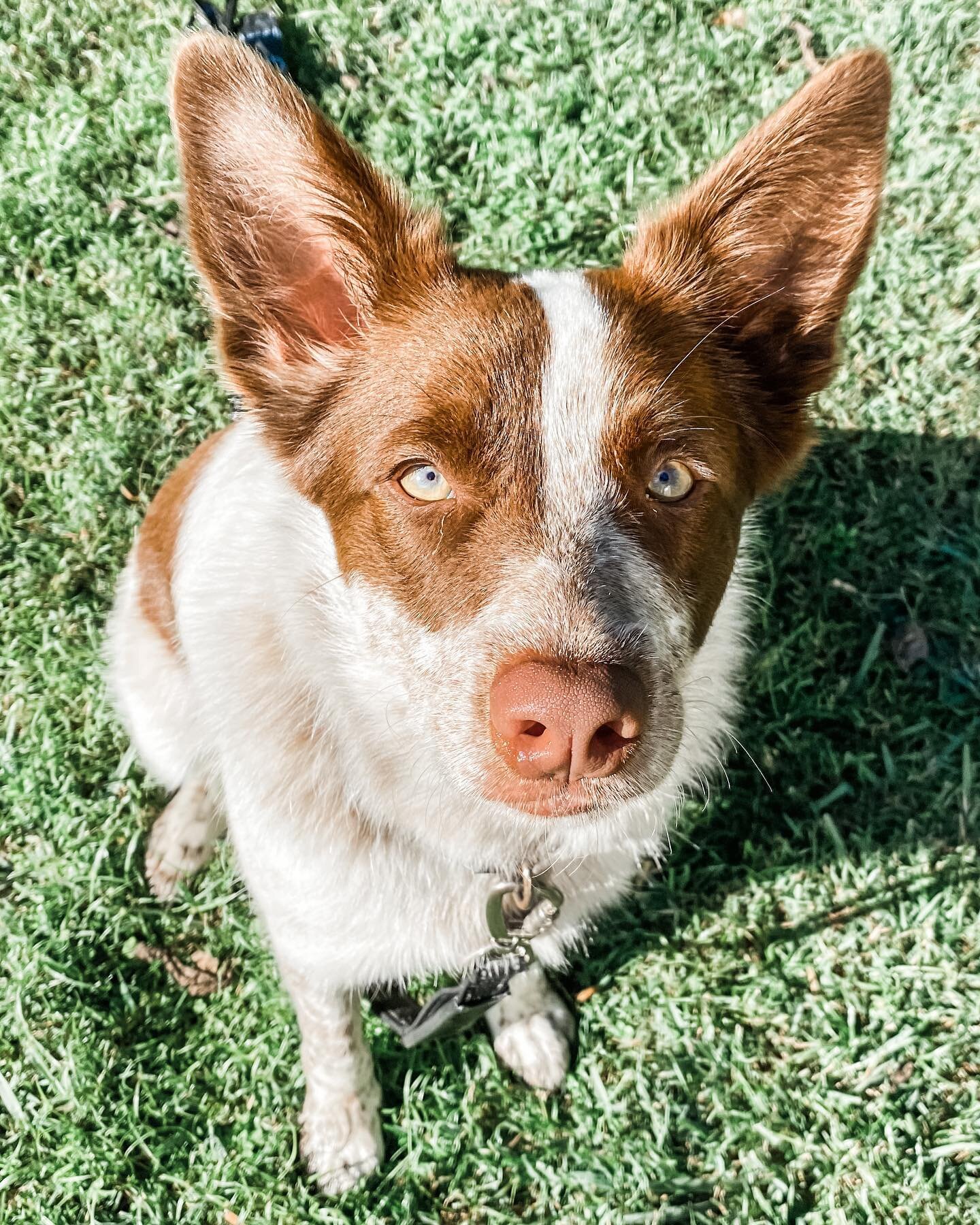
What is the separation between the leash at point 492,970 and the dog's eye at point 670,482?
3.67 ft

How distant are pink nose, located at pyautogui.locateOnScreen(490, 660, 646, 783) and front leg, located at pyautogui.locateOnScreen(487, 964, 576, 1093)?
189cm

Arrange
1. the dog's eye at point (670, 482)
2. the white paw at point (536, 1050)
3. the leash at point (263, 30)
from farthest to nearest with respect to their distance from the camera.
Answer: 1. the leash at point (263, 30)
2. the white paw at point (536, 1050)
3. the dog's eye at point (670, 482)

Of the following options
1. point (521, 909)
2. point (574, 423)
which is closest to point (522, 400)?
point (574, 423)

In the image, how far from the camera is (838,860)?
13.2 feet

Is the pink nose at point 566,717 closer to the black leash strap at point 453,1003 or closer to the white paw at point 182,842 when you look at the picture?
the black leash strap at point 453,1003

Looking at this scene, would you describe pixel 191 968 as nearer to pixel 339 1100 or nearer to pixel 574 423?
pixel 339 1100

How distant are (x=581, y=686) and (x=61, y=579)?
10.5 feet

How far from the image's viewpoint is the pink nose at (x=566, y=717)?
193 cm

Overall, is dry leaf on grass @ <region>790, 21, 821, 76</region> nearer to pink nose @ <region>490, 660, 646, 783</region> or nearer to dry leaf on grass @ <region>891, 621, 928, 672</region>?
dry leaf on grass @ <region>891, 621, 928, 672</region>

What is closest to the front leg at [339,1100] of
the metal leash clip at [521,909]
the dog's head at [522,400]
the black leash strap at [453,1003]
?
the black leash strap at [453,1003]

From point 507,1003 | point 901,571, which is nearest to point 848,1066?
point 507,1003

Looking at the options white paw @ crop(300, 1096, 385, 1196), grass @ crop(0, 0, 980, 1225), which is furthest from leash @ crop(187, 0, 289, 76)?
white paw @ crop(300, 1096, 385, 1196)

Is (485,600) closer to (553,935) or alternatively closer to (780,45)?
(553,935)

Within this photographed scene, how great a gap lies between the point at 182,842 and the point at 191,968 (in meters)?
0.49
